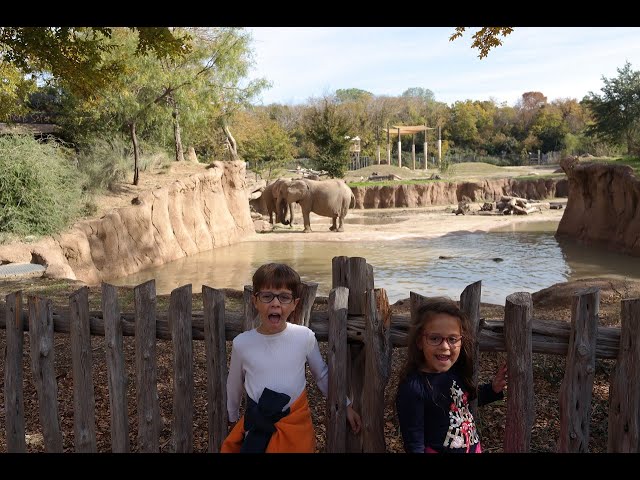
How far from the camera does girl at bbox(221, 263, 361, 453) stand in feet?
8.82

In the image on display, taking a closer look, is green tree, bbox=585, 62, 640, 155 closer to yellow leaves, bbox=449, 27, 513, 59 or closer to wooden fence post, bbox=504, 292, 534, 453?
yellow leaves, bbox=449, 27, 513, 59

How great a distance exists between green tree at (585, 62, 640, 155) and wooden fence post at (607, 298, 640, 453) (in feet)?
126

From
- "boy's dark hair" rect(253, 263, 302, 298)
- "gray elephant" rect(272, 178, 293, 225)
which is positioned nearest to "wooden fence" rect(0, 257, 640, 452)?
"boy's dark hair" rect(253, 263, 302, 298)

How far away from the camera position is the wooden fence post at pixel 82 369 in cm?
336

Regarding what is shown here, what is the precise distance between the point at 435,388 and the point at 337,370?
0.55 meters

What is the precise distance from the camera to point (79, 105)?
1997 cm

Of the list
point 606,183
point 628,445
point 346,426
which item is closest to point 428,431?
point 346,426

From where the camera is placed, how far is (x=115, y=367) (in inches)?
130

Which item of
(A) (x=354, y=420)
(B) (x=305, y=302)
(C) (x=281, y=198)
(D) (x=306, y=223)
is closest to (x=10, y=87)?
(B) (x=305, y=302)

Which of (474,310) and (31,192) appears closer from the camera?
(474,310)

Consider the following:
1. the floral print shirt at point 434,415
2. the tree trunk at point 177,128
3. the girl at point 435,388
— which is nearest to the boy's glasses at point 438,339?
the girl at point 435,388

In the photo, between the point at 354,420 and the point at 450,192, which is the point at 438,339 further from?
the point at 450,192
